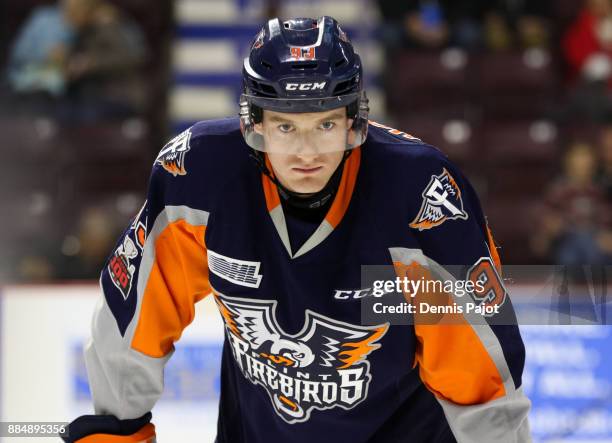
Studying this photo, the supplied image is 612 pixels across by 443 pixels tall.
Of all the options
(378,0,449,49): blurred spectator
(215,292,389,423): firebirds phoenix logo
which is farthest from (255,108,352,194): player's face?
(378,0,449,49): blurred spectator

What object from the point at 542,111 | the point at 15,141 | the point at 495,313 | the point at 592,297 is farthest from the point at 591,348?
the point at 15,141

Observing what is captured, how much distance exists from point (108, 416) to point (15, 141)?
423cm

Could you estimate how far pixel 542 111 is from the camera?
21.9 feet

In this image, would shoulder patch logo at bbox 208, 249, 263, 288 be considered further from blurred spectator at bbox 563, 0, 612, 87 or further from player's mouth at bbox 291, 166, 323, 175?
blurred spectator at bbox 563, 0, 612, 87

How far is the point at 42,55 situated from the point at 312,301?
4637 mm

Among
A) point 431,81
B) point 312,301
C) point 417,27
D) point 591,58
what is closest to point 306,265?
point 312,301

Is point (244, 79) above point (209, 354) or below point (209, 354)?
above

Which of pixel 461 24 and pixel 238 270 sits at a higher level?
pixel 238 270

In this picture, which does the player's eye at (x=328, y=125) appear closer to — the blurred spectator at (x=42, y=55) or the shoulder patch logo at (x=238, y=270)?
the shoulder patch logo at (x=238, y=270)

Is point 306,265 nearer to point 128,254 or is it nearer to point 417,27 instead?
point 128,254

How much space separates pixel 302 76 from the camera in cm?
215

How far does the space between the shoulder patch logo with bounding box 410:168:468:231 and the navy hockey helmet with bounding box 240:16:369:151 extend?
0.18 metres

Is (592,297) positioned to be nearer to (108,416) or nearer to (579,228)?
(108,416)

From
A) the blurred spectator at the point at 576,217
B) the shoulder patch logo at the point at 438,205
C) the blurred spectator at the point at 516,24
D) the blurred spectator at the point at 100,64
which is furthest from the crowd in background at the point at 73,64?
the shoulder patch logo at the point at 438,205
